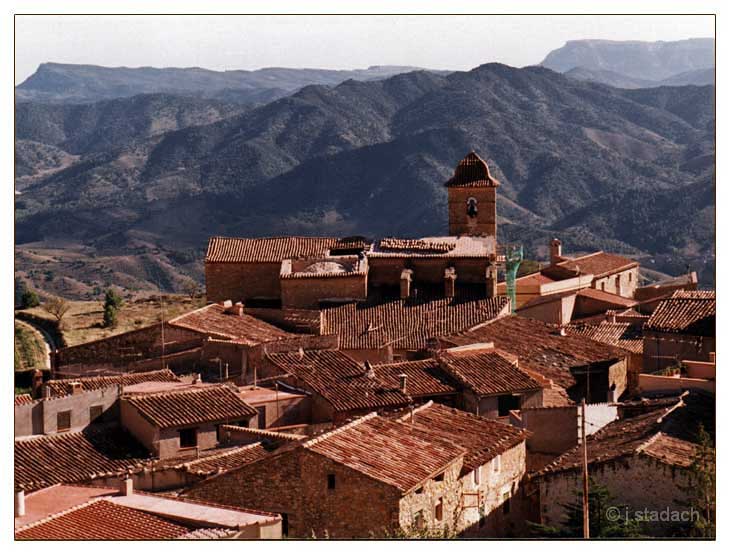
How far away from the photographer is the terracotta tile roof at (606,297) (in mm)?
33194

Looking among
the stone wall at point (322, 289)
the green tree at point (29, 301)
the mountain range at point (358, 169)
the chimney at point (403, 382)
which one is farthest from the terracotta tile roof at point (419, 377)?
the mountain range at point (358, 169)

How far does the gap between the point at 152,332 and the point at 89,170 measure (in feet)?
267

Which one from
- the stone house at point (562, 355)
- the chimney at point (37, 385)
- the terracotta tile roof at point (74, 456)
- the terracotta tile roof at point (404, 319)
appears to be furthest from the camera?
the terracotta tile roof at point (404, 319)

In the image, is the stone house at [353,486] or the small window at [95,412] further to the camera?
the small window at [95,412]

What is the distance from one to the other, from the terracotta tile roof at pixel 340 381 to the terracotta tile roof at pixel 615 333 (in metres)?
6.68

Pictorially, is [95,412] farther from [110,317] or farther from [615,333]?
[110,317]

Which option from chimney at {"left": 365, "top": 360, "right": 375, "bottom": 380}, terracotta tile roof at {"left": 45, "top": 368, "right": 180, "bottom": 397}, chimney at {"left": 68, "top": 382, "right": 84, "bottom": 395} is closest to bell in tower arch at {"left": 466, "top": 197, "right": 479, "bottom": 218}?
terracotta tile roof at {"left": 45, "top": 368, "right": 180, "bottom": 397}

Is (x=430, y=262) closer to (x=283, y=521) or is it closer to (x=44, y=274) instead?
(x=283, y=521)

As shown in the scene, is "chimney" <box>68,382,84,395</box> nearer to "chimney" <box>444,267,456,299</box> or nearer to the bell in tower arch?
"chimney" <box>444,267,456,299</box>

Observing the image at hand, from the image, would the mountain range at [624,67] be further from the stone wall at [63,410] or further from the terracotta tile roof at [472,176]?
the stone wall at [63,410]

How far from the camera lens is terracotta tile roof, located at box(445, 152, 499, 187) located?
109 ft

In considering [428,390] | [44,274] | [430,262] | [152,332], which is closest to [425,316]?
[430,262]

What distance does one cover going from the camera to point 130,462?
16.5m

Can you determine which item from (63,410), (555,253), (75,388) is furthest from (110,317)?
(63,410)
